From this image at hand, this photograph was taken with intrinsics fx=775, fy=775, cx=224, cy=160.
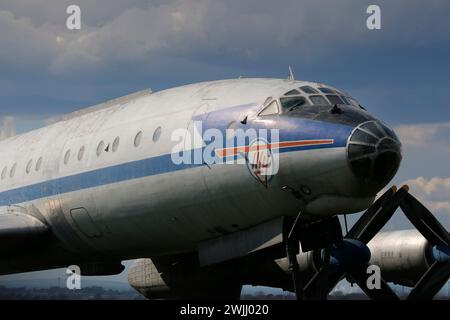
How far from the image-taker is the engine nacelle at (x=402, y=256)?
21562 mm

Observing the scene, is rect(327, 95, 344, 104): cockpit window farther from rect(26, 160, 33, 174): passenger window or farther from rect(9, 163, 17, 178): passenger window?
rect(9, 163, 17, 178): passenger window

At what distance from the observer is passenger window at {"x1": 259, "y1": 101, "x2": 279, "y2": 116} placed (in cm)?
1480

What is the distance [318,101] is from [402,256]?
839cm

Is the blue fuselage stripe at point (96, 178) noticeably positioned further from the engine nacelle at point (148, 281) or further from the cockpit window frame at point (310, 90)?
the engine nacelle at point (148, 281)

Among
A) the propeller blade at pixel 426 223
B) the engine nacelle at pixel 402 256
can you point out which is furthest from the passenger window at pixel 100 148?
the engine nacelle at pixel 402 256

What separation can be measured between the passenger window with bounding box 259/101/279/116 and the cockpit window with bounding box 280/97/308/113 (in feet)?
0.46

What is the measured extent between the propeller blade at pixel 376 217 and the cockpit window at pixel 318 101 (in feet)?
17.2

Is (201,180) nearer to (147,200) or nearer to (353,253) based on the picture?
(147,200)

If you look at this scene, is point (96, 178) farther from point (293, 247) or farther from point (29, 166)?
point (293, 247)

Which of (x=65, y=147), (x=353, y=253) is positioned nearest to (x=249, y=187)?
(x=353, y=253)

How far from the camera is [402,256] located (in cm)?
2184

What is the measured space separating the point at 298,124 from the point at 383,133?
1568 mm

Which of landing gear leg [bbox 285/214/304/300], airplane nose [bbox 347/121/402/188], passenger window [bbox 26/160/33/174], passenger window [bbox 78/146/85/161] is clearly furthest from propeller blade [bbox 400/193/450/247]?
passenger window [bbox 26/160/33/174]
